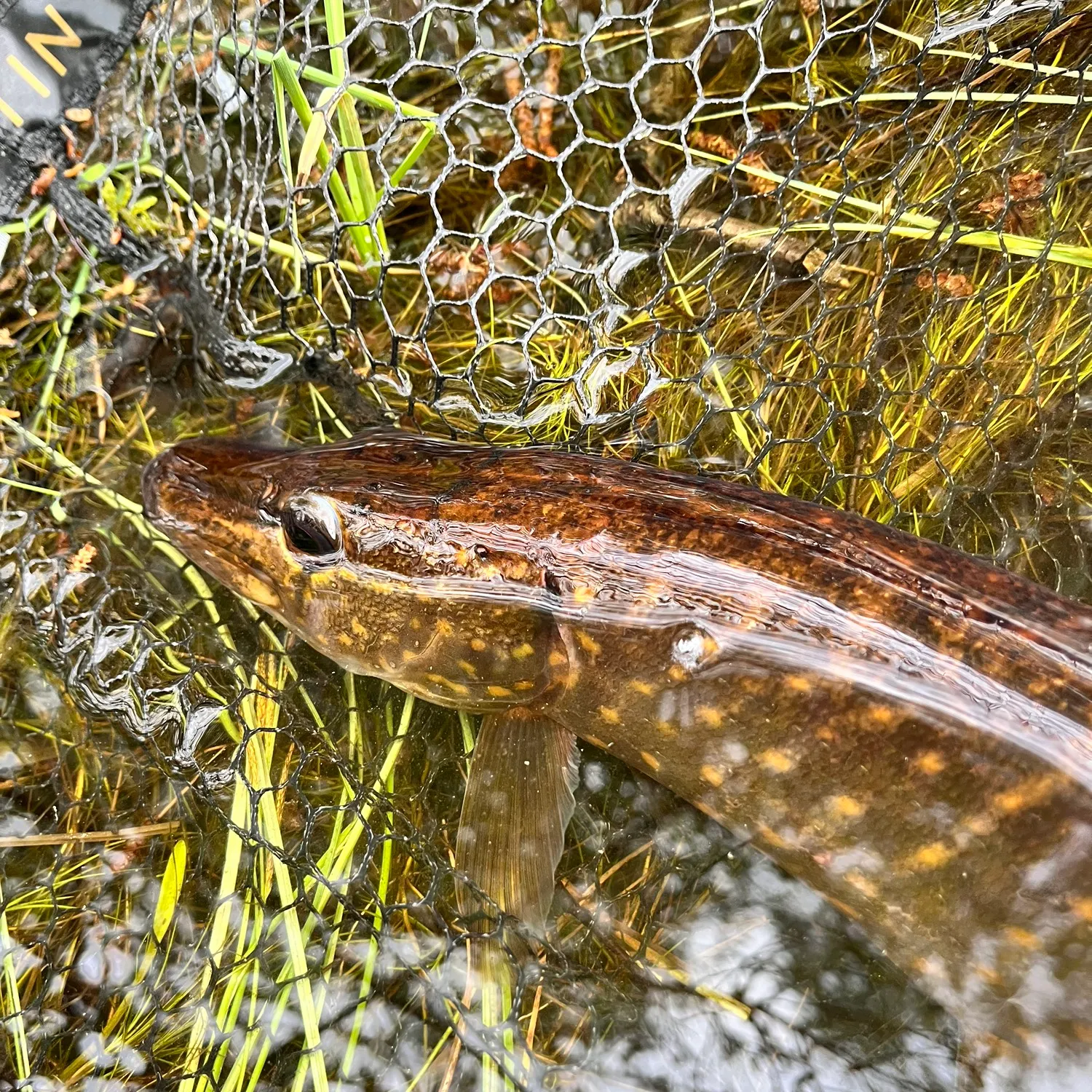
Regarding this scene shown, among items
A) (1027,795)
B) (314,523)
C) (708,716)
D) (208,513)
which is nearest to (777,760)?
(708,716)

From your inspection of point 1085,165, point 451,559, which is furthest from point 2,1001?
point 1085,165

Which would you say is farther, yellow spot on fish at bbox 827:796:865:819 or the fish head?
the fish head

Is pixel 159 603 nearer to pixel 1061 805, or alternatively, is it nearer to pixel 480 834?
pixel 480 834

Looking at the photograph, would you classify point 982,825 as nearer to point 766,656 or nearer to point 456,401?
point 766,656

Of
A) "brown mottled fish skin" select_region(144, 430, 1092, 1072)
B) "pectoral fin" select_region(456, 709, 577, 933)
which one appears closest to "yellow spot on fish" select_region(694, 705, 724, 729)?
"brown mottled fish skin" select_region(144, 430, 1092, 1072)

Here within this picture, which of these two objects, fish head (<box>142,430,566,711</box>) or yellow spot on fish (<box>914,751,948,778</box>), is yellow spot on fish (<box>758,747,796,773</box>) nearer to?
yellow spot on fish (<box>914,751,948,778</box>)

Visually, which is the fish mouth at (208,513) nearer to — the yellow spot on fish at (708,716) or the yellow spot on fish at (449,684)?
the yellow spot on fish at (449,684)

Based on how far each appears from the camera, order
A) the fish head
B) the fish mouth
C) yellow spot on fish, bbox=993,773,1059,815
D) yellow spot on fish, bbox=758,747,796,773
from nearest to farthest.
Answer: yellow spot on fish, bbox=993,773,1059,815, yellow spot on fish, bbox=758,747,796,773, the fish head, the fish mouth
